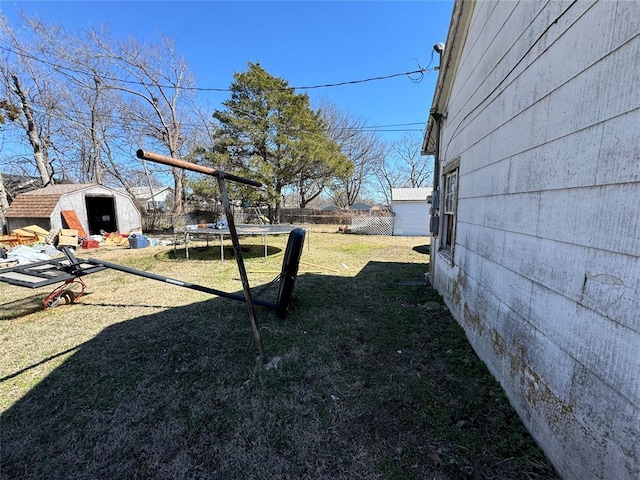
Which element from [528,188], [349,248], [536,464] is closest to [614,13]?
[528,188]

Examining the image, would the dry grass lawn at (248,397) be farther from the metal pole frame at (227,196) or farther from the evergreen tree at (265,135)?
the evergreen tree at (265,135)

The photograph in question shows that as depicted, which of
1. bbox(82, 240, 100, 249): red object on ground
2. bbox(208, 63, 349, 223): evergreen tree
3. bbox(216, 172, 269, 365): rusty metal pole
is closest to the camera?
bbox(216, 172, 269, 365): rusty metal pole

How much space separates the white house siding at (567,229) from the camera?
1.14 m

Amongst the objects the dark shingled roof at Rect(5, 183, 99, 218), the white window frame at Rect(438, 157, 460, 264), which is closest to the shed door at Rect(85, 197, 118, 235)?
the dark shingled roof at Rect(5, 183, 99, 218)

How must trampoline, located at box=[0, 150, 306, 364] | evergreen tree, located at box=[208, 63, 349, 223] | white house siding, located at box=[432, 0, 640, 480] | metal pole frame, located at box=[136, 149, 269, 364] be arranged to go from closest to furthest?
1. white house siding, located at box=[432, 0, 640, 480]
2. metal pole frame, located at box=[136, 149, 269, 364]
3. trampoline, located at box=[0, 150, 306, 364]
4. evergreen tree, located at box=[208, 63, 349, 223]

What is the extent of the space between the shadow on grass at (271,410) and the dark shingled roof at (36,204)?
1013cm

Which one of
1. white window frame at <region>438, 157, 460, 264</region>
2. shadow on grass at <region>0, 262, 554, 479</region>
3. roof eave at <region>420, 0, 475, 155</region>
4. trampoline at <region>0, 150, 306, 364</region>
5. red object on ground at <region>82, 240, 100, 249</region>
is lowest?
shadow on grass at <region>0, 262, 554, 479</region>

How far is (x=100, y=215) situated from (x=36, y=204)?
14.4 feet

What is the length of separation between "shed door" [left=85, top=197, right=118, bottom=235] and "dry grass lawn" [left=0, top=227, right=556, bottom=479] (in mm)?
11086

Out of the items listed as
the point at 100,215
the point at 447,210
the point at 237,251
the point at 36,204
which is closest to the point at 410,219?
the point at 447,210

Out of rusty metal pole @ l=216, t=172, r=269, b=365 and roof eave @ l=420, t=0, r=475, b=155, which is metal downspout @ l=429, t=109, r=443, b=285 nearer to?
roof eave @ l=420, t=0, r=475, b=155

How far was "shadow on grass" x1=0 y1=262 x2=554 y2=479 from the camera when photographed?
1643mm

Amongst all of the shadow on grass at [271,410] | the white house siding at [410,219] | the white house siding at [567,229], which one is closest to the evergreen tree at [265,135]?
the white house siding at [410,219]

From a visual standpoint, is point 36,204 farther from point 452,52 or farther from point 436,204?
point 452,52
